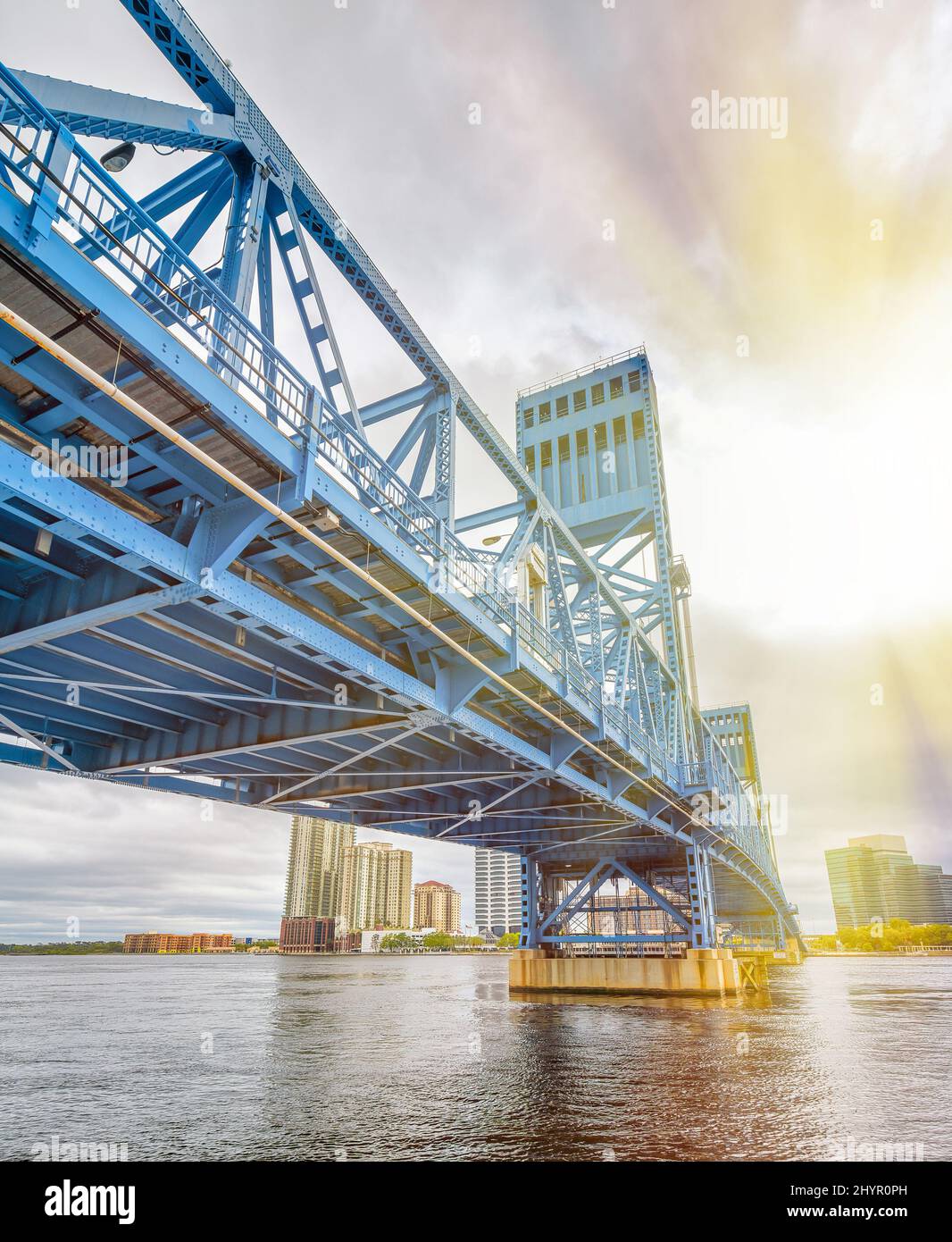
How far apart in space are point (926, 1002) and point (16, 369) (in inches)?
2449

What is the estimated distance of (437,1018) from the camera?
37.2 metres

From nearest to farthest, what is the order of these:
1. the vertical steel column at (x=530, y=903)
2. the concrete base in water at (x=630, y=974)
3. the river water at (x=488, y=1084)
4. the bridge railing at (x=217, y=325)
Answer: the bridge railing at (x=217, y=325)
the river water at (x=488, y=1084)
the concrete base in water at (x=630, y=974)
the vertical steel column at (x=530, y=903)

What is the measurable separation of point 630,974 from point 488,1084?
2764 cm

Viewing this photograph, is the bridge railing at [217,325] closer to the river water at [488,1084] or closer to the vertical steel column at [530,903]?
the river water at [488,1084]

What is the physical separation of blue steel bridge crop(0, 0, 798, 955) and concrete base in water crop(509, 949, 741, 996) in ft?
53.5

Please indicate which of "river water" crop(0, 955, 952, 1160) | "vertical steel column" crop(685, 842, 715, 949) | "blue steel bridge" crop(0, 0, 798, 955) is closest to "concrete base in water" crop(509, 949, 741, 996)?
"vertical steel column" crop(685, 842, 715, 949)

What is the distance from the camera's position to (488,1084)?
62.9 feet

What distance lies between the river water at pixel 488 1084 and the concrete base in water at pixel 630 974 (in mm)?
2932

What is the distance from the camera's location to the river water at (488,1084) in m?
13.5

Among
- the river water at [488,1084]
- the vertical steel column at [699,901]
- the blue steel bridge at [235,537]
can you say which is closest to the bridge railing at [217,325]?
the blue steel bridge at [235,537]

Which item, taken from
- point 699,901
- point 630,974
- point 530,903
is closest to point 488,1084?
point 699,901

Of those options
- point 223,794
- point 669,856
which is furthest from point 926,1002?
point 223,794

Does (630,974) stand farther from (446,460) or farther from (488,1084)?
(446,460)

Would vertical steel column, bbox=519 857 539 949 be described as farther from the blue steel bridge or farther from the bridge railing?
the bridge railing
